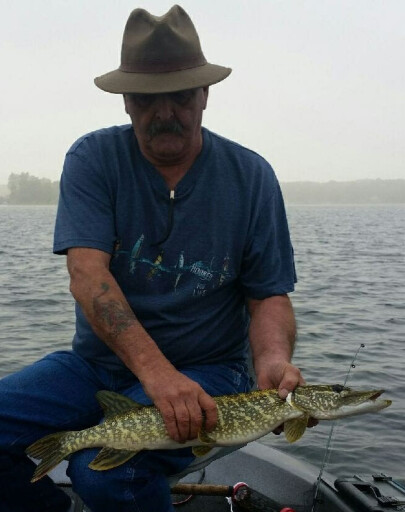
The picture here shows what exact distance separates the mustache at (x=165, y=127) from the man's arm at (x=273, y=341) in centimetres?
115

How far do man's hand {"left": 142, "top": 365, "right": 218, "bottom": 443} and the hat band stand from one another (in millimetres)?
1690

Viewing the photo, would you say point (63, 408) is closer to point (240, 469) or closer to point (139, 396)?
point (139, 396)

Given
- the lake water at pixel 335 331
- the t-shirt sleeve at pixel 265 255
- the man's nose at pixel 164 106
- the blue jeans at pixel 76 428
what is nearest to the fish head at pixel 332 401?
the blue jeans at pixel 76 428

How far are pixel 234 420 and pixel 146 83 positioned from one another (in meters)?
1.90

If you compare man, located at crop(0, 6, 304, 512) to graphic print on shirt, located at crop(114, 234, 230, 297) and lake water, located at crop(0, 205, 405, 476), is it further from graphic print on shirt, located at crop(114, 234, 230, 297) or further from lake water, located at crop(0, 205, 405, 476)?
lake water, located at crop(0, 205, 405, 476)

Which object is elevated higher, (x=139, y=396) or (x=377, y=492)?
(x=139, y=396)

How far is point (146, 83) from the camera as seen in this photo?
404cm

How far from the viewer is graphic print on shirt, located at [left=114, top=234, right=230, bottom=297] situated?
422 cm

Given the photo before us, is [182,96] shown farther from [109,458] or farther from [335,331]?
[335,331]

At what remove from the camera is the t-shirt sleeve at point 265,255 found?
4438 millimetres

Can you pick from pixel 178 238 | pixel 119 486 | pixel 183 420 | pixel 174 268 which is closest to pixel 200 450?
pixel 183 420

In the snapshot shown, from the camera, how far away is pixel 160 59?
4.15 m

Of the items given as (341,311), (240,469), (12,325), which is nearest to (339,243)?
(341,311)

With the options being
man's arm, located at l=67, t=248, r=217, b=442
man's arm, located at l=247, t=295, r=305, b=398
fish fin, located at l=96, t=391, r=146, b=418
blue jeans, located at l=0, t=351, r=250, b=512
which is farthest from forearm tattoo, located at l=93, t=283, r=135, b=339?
man's arm, located at l=247, t=295, r=305, b=398
